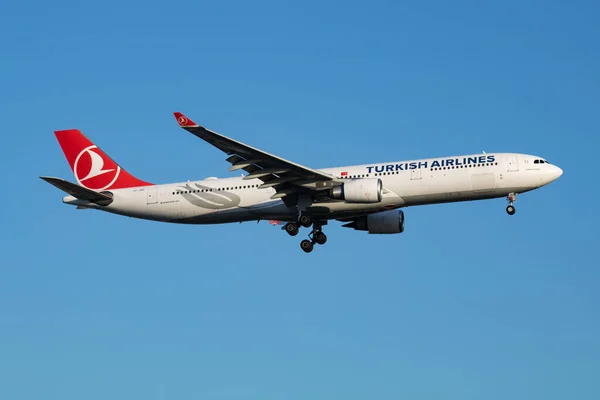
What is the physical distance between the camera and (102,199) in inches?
2232

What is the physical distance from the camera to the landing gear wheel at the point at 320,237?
181 ft

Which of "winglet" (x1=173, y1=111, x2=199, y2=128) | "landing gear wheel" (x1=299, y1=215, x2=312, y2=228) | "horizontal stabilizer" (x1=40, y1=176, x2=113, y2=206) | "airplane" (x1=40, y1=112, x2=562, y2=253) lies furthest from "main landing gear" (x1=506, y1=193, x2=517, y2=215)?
"horizontal stabilizer" (x1=40, y1=176, x2=113, y2=206)

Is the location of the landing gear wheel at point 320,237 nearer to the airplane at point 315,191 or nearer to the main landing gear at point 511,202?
the airplane at point 315,191

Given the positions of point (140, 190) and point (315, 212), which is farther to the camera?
point (140, 190)

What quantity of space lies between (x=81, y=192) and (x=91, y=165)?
4320mm

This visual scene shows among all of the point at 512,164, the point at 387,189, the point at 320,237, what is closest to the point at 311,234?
the point at 320,237

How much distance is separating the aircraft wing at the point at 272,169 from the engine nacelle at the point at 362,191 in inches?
→ 33.9

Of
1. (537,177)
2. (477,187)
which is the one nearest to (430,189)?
(477,187)

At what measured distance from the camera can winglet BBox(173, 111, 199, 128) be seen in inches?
1823

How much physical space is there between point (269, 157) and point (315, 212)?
16.2 ft

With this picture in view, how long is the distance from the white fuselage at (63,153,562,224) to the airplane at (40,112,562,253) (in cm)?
5

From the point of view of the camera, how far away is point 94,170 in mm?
59219

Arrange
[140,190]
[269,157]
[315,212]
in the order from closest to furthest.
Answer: [269,157], [315,212], [140,190]

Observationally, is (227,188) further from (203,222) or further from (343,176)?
(343,176)
